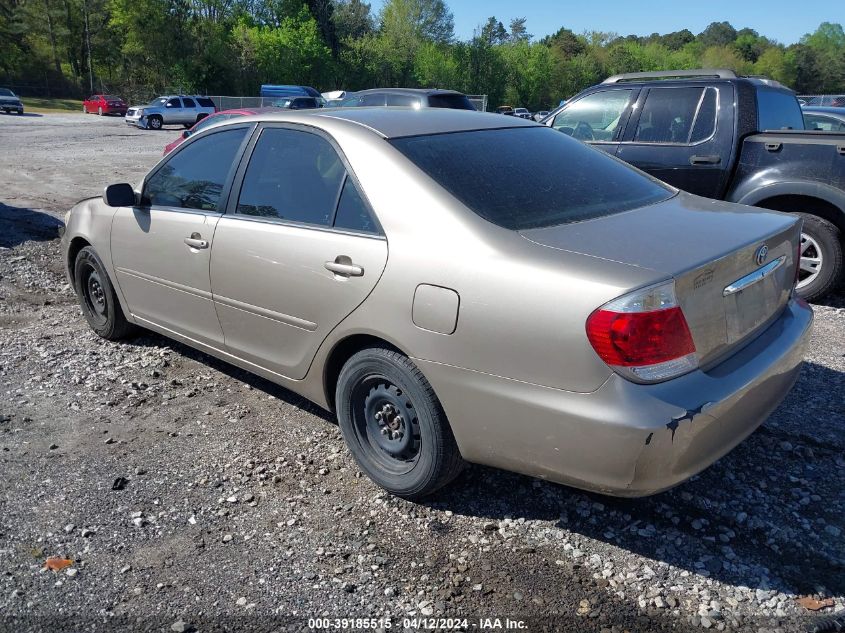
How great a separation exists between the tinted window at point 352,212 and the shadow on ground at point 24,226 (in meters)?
6.35

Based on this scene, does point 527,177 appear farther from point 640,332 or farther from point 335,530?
point 335,530

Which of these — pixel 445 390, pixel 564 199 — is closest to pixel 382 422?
pixel 445 390

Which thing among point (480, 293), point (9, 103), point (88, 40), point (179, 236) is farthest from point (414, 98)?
point (88, 40)

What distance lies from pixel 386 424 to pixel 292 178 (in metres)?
1.37

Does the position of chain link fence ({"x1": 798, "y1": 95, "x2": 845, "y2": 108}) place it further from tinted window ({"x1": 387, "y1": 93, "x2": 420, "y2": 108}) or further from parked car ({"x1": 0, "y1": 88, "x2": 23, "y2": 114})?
parked car ({"x1": 0, "y1": 88, "x2": 23, "y2": 114})

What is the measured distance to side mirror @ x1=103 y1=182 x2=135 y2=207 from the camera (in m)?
4.45

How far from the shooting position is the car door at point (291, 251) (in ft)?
10.5

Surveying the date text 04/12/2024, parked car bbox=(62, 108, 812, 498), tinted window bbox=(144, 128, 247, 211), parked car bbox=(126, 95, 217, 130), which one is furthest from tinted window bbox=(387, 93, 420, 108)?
parked car bbox=(126, 95, 217, 130)

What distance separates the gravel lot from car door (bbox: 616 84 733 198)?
262 centimetres

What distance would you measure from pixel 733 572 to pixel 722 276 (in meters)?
1.15

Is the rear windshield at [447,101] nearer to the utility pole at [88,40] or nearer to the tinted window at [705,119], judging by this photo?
the tinted window at [705,119]

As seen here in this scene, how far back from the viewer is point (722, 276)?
2.72 meters

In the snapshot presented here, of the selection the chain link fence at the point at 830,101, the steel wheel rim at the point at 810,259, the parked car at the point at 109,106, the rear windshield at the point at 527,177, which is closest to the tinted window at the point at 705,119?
the steel wheel rim at the point at 810,259

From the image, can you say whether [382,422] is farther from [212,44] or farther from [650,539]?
[212,44]
